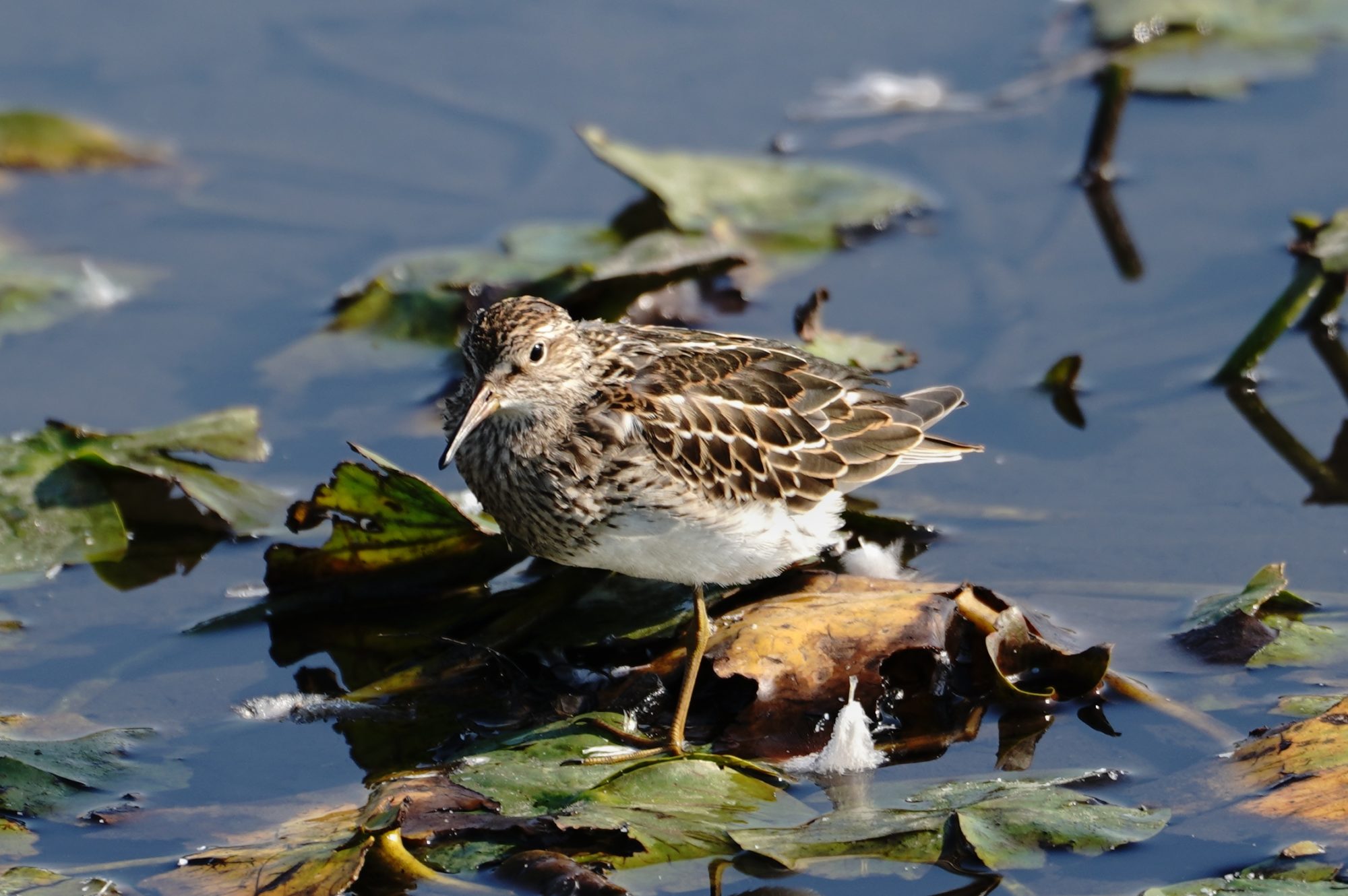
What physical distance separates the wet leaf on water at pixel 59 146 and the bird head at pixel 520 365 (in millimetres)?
4134

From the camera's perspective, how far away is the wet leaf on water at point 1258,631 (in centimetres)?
595

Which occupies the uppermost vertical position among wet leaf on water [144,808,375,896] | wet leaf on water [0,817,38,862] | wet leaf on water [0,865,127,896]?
wet leaf on water [144,808,375,896]

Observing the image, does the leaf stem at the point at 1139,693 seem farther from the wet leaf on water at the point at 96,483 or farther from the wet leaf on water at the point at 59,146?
the wet leaf on water at the point at 59,146

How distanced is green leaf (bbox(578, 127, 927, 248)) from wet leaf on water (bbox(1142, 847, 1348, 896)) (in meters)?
4.42

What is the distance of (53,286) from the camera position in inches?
332

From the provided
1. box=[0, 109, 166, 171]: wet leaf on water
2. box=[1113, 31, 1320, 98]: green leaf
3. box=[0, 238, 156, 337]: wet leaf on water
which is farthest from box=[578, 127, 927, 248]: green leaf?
box=[0, 109, 166, 171]: wet leaf on water

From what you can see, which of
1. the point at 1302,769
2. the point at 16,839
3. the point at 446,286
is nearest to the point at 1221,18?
the point at 446,286

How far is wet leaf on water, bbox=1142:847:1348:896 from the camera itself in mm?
4730

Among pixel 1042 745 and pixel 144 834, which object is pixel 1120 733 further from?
pixel 144 834

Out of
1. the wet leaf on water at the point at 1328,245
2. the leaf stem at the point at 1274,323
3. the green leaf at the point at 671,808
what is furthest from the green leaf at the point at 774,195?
the green leaf at the point at 671,808

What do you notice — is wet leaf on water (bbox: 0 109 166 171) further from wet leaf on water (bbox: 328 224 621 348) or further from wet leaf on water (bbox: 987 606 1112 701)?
wet leaf on water (bbox: 987 606 1112 701)

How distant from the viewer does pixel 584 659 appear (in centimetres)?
620

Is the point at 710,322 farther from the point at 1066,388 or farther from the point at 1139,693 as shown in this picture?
the point at 1139,693

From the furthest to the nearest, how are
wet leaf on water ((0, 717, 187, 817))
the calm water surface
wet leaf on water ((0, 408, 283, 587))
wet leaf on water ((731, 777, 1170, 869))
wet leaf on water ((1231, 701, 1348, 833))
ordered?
wet leaf on water ((0, 408, 283, 587))
the calm water surface
wet leaf on water ((0, 717, 187, 817))
wet leaf on water ((1231, 701, 1348, 833))
wet leaf on water ((731, 777, 1170, 869))
